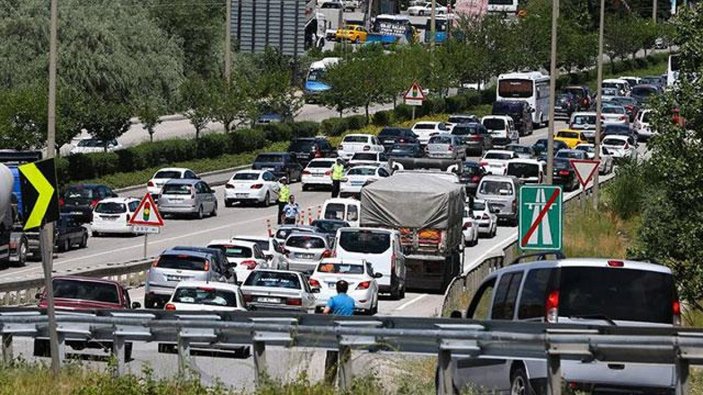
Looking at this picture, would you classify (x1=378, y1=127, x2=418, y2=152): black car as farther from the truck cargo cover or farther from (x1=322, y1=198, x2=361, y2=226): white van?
the truck cargo cover

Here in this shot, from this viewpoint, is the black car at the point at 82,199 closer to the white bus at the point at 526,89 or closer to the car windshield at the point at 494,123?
the car windshield at the point at 494,123

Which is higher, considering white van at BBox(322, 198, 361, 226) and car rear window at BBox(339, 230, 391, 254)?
car rear window at BBox(339, 230, 391, 254)

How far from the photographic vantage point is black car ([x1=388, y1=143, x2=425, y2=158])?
7144 centimetres

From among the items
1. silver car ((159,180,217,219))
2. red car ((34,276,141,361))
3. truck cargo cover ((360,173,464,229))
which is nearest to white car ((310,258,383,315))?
truck cargo cover ((360,173,464,229))

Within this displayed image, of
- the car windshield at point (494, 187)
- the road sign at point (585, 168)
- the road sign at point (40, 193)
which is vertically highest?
the road sign at point (40, 193)

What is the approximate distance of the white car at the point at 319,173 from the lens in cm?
6750

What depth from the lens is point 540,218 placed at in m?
24.9

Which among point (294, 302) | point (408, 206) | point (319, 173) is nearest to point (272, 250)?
point (408, 206)

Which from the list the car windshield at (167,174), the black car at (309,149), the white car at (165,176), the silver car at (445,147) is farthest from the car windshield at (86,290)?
the silver car at (445,147)

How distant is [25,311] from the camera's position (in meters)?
20.9

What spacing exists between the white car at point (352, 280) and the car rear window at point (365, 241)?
2095 millimetres

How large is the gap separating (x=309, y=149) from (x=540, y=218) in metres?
49.2

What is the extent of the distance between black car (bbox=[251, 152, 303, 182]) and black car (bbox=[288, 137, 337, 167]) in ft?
6.76

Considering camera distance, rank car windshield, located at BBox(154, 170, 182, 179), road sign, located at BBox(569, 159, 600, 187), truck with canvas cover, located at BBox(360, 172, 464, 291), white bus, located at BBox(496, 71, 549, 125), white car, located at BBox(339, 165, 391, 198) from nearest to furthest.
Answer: road sign, located at BBox(569, 159, 600, 187)
truck with canvas cover, located at BBox(360, 172, 464, 291)
white car, located at BBox(339, 165, 391, 198)
car windshield, located at BBox(154, 170, 182, 179)
white bus, located at BBox(496, 71, 549, 125)
